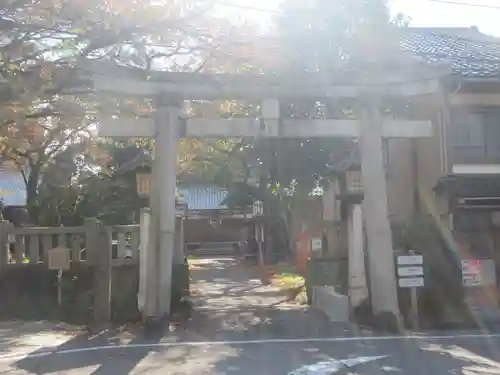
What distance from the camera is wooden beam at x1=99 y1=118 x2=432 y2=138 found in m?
12.3

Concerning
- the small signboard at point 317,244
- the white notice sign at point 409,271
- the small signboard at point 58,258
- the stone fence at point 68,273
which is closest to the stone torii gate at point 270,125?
the white notice sign at point 409,271

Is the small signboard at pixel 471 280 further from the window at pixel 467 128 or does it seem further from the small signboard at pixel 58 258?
the small signboard at pixel 58 258

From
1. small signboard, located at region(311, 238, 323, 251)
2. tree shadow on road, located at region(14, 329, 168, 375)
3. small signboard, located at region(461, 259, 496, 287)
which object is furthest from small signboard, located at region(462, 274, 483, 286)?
tree shadow on road, located at region(14, 329, 168, 375)

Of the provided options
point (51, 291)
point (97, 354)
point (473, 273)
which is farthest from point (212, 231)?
point (97, 354)

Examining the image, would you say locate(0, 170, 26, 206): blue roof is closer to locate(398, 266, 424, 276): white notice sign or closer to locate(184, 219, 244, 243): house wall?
locate(184, 219, 244, 243): house wall

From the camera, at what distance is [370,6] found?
14.9 metres

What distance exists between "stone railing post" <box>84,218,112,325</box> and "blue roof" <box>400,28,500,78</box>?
29.8ft

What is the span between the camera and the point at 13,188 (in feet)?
150

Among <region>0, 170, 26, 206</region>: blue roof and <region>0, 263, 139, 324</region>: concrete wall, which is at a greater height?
<region>0, 170, 26, 206</region>: blue roof

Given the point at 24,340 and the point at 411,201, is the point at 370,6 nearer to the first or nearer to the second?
the point at 411,201

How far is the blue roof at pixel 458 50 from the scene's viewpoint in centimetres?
1650

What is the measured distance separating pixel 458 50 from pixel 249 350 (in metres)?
13.3

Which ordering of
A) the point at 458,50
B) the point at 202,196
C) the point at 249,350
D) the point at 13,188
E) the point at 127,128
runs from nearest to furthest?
the point at 249,350
the point at 127,128
the point at 458,50
the point at 13,188
the point at 202,196

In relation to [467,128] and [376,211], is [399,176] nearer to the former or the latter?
[467,128]
